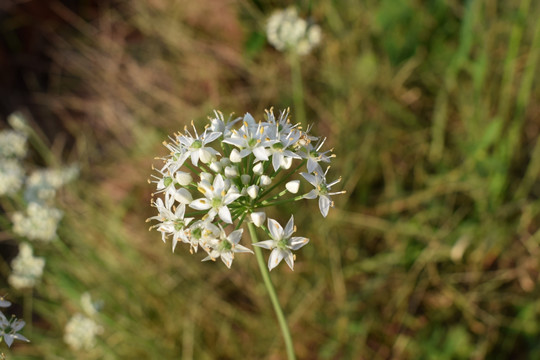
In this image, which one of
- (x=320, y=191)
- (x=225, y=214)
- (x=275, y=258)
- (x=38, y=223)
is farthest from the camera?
(x=38, y=223)

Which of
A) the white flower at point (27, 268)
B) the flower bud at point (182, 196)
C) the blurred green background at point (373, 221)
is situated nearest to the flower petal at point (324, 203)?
the flower bud at point (182, 196)

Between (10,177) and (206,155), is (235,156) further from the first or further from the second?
(10,177)

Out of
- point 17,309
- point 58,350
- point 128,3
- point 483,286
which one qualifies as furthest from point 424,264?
point 128,3

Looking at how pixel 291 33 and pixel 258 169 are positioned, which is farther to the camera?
pixel 291 33

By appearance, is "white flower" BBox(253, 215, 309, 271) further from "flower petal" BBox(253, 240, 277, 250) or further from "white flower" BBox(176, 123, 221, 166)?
"white flower" BBox(176, 123, 221, 166)

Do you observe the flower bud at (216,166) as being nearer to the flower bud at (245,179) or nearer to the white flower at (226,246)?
the flower bud at (245,179)

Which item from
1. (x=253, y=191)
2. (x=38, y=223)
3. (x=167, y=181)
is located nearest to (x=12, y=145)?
(x=38, y=223)

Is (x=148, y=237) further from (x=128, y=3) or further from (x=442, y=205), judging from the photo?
(x=128, y=3)
